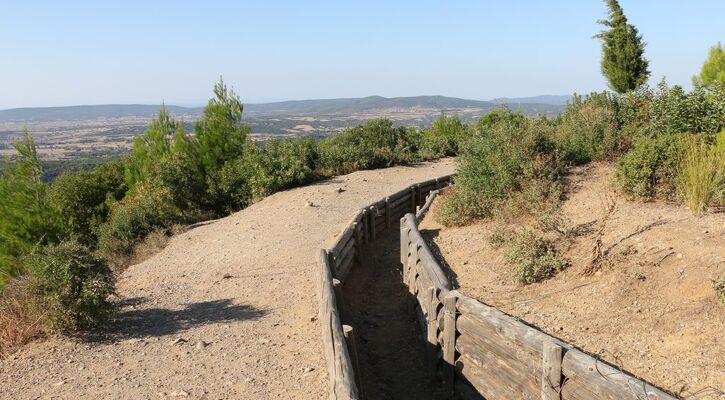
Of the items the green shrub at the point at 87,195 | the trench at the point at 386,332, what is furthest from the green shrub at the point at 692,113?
the green shrub at the point at 87,195

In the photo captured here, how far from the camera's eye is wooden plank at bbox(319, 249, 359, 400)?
14.9ft

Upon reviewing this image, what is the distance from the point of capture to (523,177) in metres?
10.1

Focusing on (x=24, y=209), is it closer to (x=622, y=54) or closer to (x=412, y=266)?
(x=412, y=266)

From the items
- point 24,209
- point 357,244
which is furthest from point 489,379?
point 24,209

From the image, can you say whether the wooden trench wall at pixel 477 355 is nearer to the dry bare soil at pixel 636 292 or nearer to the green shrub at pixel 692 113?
the dry bare soil at pixel 636 292

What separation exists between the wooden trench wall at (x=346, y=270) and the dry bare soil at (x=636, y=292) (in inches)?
75.7

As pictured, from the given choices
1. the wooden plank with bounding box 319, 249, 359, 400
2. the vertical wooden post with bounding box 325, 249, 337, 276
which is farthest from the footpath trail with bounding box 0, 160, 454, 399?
the vertical wooden post with bounding box 325, 249, 337, 276

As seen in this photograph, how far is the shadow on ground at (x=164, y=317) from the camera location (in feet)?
22.8

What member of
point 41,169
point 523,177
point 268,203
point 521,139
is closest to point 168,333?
point 523,177

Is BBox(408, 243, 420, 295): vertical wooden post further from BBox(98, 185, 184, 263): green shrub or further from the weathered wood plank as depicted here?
BBox(98, 185, 184, 263): green shrub

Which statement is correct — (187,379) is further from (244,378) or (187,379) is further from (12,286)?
(12,286)

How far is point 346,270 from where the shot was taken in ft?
31.7

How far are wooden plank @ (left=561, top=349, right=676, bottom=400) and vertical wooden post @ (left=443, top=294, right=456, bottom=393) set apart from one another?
5.54 feet

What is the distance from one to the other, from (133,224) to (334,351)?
A: 10707 mm
